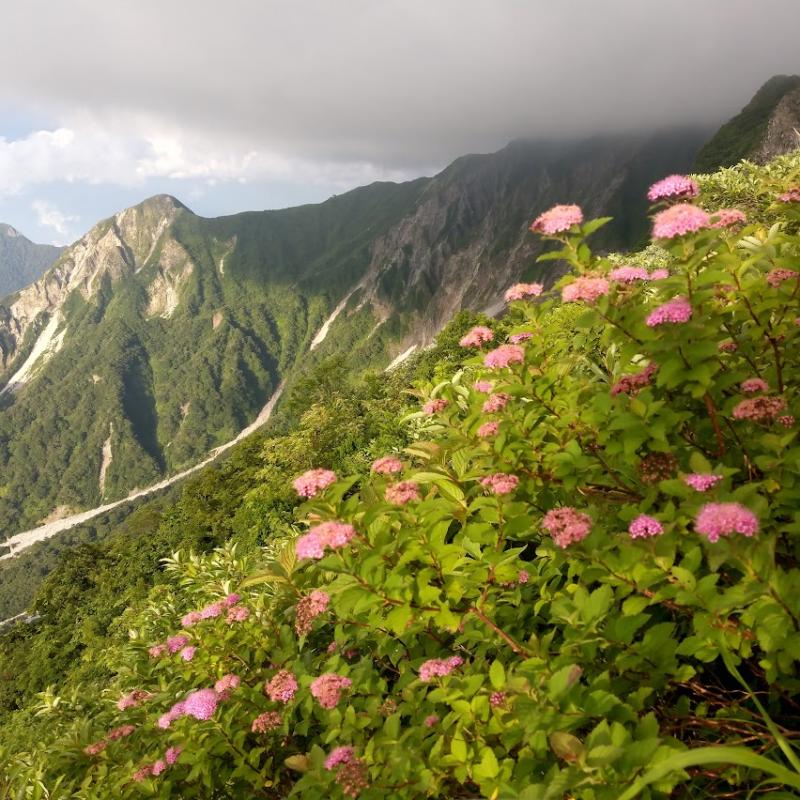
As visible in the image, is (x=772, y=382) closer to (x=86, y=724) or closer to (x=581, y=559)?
(x=581, y=559)

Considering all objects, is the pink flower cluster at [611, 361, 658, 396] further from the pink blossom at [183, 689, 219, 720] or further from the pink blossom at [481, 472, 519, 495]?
the pink blossom at [183, 689, 219, 720]

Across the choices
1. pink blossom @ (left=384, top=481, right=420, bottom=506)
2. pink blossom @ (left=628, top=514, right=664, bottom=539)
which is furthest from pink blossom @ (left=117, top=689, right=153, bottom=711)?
pink blossom @ (left=628, top=514, right=664, bottom=539)

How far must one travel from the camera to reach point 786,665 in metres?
2.24

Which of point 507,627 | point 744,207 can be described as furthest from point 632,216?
point 507,627

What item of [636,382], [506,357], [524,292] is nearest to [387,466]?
[506,357]

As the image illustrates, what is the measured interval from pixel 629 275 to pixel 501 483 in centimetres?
165

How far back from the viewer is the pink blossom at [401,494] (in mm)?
3152

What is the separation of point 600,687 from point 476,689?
2.37ft

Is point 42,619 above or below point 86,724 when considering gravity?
below

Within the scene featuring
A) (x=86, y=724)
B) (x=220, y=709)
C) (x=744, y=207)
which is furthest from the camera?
(x=744, y=207)

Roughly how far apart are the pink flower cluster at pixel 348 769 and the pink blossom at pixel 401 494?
159 centimetres

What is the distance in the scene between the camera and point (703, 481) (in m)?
2.45

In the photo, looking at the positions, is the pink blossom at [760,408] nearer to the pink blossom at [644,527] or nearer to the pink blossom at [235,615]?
the pink blossom at [644,527]

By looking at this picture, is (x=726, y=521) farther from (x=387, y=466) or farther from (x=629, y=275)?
(x=387, y=466)
